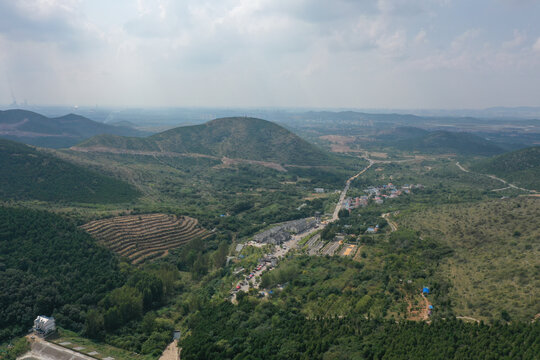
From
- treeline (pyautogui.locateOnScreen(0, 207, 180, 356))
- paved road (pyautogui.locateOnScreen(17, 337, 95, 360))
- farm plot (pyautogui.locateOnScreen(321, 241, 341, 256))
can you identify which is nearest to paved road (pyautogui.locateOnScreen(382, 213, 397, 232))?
farm plot (pyautogui.locateOnScreen(321, 241, 341, 256))

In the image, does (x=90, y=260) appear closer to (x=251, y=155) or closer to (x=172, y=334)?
(x=172, y=334)

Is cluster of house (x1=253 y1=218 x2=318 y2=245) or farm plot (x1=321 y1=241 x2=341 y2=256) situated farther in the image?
cluster of house (x1=253 y1=218 x2=318 y2=245)

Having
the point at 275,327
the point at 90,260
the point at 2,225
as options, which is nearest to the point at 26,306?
the point at 90,260

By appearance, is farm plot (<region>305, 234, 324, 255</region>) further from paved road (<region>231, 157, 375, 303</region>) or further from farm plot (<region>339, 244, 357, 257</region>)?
farm plot (<region>339, 244, 357, 257</region>)

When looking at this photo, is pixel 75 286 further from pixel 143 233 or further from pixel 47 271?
pixel 143 233

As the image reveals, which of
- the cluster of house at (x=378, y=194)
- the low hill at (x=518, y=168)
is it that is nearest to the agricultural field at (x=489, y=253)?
the cluster of house at (x=378, y=194)

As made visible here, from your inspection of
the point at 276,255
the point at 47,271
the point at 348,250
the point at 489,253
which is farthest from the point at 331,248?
the point at 47,271
